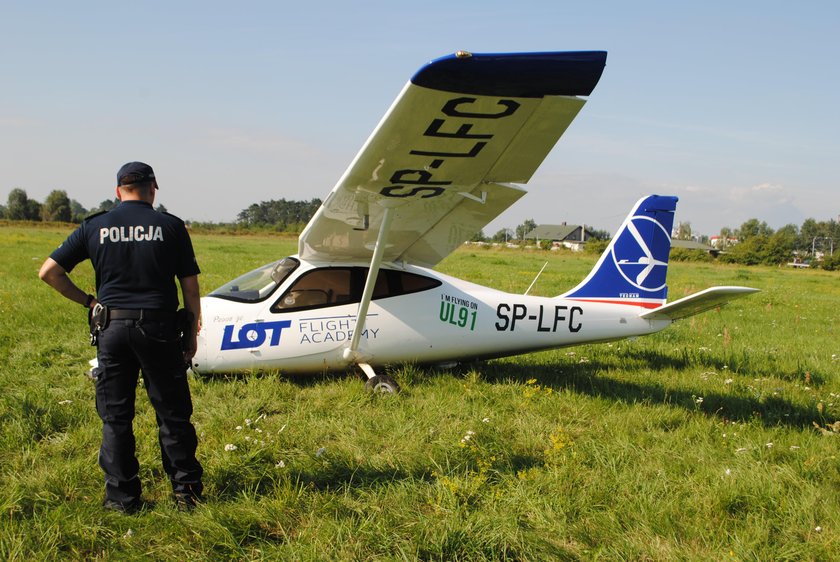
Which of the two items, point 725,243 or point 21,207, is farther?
point 725,243

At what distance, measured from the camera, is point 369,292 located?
6023 millimetres

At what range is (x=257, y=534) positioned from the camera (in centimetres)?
335

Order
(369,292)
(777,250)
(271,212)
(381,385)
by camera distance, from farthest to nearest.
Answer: (271,212) → (777,250) → (381,385) → (369,292)

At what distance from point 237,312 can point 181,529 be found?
322 centimetres

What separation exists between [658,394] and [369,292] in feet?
11.3

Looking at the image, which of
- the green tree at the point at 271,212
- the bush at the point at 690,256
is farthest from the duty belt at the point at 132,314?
the green tree at the point at 271,212

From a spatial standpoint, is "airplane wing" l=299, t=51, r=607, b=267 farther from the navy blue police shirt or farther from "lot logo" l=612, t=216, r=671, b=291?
"lot logo" l=612, t=216, r=671, b=291

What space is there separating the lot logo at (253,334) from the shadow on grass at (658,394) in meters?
2.60

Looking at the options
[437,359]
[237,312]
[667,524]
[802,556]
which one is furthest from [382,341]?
[802,556]

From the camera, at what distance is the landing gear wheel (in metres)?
6.09

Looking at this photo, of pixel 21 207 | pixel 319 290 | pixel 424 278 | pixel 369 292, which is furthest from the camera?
pixel 21 207

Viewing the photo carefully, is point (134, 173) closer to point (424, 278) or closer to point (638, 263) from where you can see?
point (424, 278)

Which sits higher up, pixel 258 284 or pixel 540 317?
pixel 258 284

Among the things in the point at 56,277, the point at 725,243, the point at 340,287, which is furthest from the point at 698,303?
the point at 725,243
